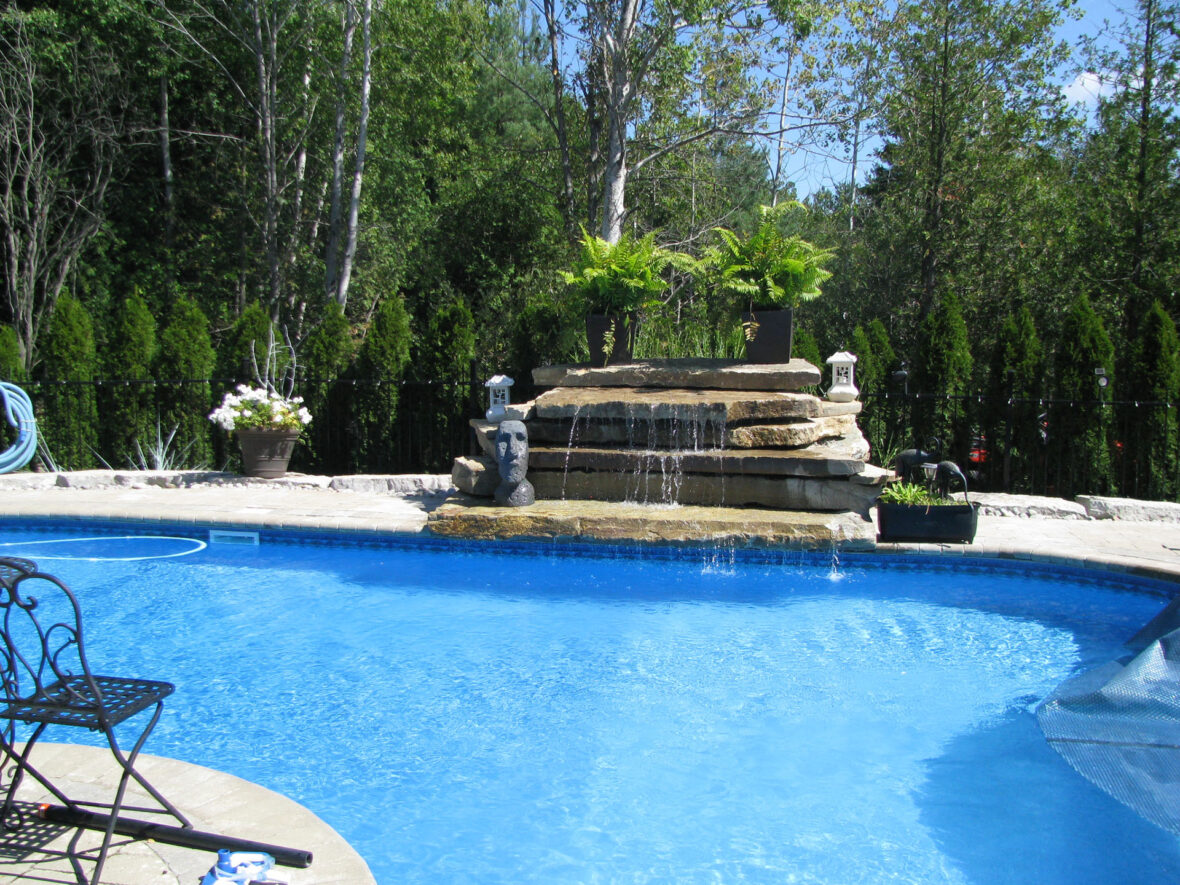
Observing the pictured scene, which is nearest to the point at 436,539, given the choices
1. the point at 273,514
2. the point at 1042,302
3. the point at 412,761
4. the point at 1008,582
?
the point at 273,514

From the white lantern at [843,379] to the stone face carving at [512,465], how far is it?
2944mm

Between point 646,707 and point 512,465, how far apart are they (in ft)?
11.5

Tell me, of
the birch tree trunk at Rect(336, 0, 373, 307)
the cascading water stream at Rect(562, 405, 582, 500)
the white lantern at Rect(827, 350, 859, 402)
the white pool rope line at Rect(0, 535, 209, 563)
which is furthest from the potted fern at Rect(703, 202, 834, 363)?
the birch tree trunk at Rect(336, 0, 373, 307)

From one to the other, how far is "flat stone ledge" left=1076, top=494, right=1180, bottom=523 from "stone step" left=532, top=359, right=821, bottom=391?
258 cm

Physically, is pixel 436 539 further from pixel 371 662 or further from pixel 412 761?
pixel 412 761

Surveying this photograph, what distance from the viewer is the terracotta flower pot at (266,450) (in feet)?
29.8

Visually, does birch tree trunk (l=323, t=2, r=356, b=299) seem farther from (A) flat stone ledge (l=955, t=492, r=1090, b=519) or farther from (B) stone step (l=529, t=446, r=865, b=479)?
(A) flat stone ledge (l=955, t=492, r=1090, b=519)

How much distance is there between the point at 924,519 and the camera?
662cm

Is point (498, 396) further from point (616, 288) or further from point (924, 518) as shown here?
point (924, 518)

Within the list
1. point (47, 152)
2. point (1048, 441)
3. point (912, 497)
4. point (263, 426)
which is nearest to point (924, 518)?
point (912, 497)

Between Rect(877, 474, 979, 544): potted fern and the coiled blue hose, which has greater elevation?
the coiled blue hose

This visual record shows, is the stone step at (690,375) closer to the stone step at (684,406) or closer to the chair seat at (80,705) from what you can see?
the stone step at (684,406)

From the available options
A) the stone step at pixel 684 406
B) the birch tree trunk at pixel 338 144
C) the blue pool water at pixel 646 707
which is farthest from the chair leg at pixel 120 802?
the birch tree trunk at pixel 338 144

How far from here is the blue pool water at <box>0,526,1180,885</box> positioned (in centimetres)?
305
